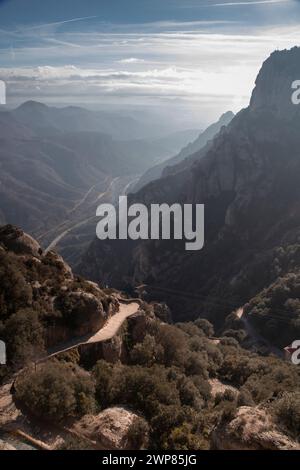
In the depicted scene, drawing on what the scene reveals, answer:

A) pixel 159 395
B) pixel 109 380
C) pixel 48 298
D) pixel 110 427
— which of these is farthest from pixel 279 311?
pixel 110 427

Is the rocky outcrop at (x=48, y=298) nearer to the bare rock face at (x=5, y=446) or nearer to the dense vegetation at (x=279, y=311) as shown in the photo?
the bare rock face at (x=5, y=446)

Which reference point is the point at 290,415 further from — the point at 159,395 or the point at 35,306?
the point at 35,306

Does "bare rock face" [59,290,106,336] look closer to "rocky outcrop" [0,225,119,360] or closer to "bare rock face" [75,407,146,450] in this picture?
"rocky outcrop" [0,225,119,360]

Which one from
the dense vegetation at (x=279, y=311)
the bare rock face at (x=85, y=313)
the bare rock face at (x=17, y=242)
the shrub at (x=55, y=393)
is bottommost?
the dense vegetation at (x=279, y=311)

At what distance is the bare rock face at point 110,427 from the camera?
475 inches

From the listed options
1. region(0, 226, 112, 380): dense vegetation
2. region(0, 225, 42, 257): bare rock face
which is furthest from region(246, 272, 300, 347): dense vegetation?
region(0, 225, 42, 257): bare rock face

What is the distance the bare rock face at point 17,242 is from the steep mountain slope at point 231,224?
3236 cm

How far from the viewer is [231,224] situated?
252ft

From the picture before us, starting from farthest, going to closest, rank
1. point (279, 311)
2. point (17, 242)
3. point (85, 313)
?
1. point (279, 311)
2. point (17, 242)
3. point (85, 313)

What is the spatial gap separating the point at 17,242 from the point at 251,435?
666 inches

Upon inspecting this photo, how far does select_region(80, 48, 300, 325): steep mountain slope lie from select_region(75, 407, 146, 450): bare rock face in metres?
41.0

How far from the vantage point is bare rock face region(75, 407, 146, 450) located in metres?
12.1

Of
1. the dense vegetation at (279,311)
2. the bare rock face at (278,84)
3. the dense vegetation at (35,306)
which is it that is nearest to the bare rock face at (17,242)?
the dense vegetation at (35,306)
